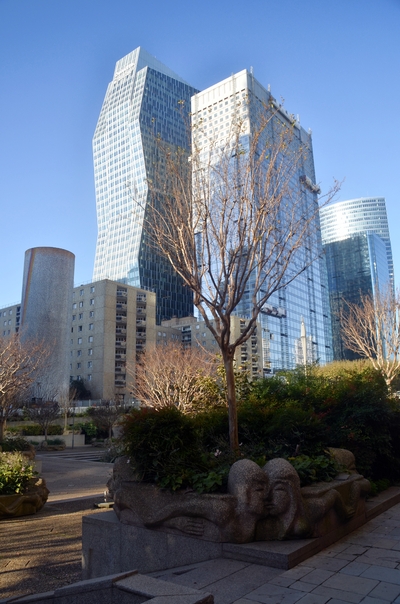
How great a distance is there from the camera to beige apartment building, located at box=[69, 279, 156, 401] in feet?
237

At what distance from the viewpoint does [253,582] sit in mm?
4781

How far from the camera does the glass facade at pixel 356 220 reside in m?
141

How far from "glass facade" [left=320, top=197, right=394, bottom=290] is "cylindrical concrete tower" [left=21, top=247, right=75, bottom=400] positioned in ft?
310

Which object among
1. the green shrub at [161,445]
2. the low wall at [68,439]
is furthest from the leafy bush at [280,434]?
the low wall at [68,439]

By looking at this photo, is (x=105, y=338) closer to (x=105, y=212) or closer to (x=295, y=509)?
(x=105, y=212)

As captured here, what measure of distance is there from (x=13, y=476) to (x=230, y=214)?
8.76m

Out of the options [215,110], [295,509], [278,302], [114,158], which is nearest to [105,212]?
[114,158]

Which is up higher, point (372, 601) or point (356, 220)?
point (356, 220)

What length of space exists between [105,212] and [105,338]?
49.5 m

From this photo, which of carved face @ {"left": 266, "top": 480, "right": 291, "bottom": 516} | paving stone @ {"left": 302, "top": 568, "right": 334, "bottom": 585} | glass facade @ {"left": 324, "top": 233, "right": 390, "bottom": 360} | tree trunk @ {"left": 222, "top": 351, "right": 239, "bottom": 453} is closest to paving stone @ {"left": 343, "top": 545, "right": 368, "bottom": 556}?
paving stone @ {"left": 302, "top": 568, "right": 334, "bottom": 585}

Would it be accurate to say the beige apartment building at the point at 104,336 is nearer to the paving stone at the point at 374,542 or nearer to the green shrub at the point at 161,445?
the green shrub at the point at 161,445

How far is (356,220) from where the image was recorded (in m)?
143

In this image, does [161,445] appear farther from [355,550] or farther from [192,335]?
[192,335]

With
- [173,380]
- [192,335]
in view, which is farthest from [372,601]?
[192,335]
